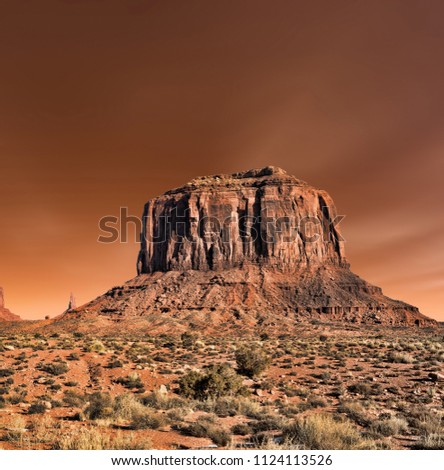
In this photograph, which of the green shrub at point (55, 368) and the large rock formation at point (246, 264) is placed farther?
the large rock formation at point (246, 264)

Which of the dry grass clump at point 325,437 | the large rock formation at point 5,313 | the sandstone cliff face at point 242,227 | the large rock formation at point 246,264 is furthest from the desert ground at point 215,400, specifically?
the large rock formation at point 5,313

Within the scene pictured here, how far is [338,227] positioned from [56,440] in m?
114

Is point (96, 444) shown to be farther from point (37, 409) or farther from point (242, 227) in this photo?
point (242, 227)

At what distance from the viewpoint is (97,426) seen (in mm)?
8617

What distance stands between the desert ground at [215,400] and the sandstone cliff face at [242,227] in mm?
75456

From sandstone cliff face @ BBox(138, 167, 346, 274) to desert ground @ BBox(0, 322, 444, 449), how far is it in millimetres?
75456

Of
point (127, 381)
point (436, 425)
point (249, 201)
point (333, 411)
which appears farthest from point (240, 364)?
point (249, 201)

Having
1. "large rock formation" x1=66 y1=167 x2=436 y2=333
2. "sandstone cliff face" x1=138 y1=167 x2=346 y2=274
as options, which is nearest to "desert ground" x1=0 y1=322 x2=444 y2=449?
"large rock formation" x1=66 y1=167 x2=436 y2=333

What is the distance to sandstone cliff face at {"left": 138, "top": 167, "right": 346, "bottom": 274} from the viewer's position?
101375 mm

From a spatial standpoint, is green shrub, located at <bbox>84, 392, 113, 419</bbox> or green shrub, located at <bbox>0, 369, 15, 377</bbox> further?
green shrub, located at <bbox>0, 369, 15, 377</bbox>

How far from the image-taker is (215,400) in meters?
12.5

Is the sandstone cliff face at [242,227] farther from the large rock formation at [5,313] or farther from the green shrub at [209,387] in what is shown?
the green shrub at [209,387]

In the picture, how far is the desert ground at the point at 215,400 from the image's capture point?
7.72 meters

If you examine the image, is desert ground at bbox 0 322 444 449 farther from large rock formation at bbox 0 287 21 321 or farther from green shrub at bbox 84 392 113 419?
large rock formation at bbox 0 287 21 321
